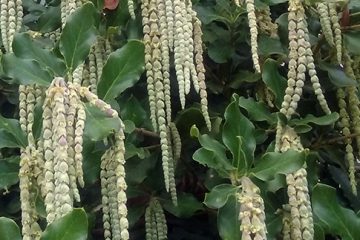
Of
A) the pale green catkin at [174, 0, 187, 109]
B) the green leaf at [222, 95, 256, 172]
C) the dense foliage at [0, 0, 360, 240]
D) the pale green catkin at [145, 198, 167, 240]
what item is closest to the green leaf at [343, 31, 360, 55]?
the dense foliage at [0, 0, 360, 240]

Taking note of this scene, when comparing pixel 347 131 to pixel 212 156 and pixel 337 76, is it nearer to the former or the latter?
pixel 337 76

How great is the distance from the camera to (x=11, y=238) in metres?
1.28

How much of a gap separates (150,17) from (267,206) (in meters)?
0.48

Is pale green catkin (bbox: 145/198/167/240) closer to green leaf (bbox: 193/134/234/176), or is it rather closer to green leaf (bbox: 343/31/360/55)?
green leaf (bbox: 193/134/234/176)

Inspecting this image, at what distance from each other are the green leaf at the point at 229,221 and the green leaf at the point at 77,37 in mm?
425

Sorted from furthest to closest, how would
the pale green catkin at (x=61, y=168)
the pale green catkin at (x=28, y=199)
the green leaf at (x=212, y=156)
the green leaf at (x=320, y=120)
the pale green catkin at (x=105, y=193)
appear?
the green leaf at (x=320, y=120), the green leaf at (x=212, y=156), the pale green catkin at (x=105, y=193), the pale green catkin at (x=28, y=199), the pale green catkin at (x=61, y=168)

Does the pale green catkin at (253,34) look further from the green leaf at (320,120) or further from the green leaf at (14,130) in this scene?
the green leaf at (14,130)

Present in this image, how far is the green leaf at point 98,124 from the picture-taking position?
137 centimetres

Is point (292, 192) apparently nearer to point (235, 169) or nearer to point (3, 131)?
point (235, 169)

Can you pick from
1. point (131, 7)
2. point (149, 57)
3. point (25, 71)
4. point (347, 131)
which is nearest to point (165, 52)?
point (149, 57)

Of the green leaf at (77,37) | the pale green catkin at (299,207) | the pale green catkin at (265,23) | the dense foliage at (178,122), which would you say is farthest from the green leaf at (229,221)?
the pale green catkin at (265,23)

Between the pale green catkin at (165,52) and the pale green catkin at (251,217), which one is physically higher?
the pale green catkin at (165,52)

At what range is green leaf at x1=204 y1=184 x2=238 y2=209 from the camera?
150cm

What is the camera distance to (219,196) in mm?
1521
